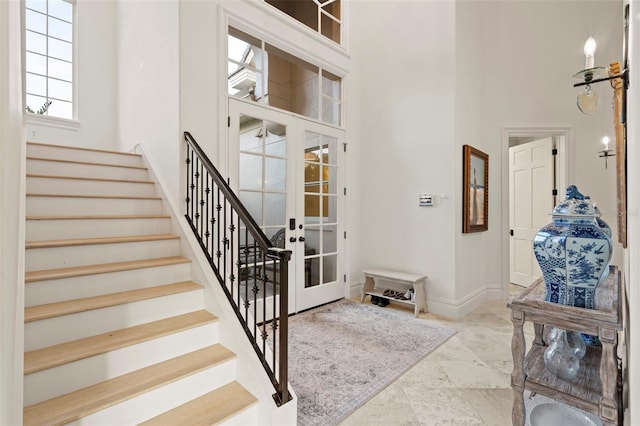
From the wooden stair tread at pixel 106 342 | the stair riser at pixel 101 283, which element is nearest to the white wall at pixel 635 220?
the wooden stair tread at pixel 106 342

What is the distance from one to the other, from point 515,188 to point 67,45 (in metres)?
6.98

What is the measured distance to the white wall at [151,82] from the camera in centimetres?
278

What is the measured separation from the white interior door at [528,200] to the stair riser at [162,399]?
475 centimetres

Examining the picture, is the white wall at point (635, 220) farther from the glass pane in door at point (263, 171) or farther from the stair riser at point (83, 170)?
the stair riser at point (83, 170)

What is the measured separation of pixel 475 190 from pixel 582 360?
2.77m

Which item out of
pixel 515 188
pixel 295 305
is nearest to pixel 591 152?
pixel 515 188

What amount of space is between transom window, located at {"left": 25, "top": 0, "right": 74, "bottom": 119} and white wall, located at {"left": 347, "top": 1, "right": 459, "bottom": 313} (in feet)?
12.6

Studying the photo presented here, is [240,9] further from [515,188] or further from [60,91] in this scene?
[515,188]

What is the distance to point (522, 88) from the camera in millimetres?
4324

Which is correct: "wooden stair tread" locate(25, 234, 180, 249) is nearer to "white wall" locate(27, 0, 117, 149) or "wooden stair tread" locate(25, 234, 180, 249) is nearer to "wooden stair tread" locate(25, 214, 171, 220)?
"wooden stair tread" locate(25, 214, 171, 220)

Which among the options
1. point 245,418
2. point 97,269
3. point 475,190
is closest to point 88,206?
point 97,269

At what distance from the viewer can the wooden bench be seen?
3.68 metres

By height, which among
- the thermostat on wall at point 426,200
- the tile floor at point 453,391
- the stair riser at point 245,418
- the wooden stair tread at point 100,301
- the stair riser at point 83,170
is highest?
the stair riser at point 83,170

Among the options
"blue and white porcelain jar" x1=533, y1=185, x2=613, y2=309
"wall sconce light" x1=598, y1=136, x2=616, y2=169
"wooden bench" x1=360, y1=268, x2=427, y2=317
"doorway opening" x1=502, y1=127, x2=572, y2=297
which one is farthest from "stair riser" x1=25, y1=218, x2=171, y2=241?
"wall sconce light" x1=598, y1=136, x2=616, y2=169
